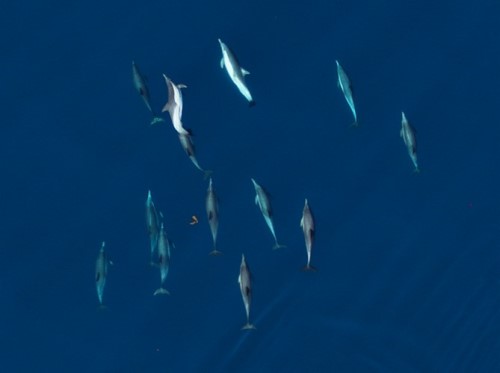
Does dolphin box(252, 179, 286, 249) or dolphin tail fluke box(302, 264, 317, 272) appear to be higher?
dolphin box(252, 179, 286, 249)

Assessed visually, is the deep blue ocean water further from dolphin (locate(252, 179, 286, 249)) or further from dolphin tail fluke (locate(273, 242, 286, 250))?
dolphin (locate(252, 179, 286, 249))

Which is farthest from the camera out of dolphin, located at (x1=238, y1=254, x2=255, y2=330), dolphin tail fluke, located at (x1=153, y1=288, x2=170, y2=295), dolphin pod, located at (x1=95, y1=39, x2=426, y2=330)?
dolphin tail fluke, located at (x1=153, y1=288, x2=170, y2=295)

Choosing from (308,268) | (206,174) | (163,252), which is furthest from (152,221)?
(308,268)

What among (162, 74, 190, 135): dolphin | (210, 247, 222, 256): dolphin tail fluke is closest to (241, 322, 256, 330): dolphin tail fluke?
(210, 247, 222, 256): dolphin tail fluke

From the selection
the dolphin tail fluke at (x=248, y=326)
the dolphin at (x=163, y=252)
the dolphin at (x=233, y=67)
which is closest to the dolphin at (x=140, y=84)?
the dolphin at (x=233, y=67)

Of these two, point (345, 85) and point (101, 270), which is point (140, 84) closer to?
point (101, 270)

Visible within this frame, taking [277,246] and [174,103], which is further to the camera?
[277,246]

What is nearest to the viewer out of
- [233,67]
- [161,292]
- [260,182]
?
[233,67]

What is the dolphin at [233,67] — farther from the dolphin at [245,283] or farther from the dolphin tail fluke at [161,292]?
the dolphin tail fluke at [161,292]

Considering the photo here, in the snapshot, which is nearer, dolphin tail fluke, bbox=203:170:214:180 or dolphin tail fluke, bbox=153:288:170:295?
dolphin tail fluke, bbox=153:288:170:295
